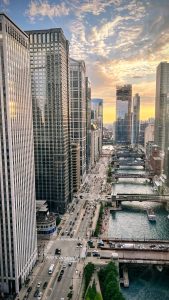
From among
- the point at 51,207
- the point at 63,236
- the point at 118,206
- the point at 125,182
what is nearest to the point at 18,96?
the point at 63,236

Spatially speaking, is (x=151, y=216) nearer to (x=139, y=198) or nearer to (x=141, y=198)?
(x=141, y=198)

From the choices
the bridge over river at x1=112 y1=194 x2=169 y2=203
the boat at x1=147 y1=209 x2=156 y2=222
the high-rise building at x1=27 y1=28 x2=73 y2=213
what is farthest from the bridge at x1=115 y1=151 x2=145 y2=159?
the high-rise building at x1=27 y1=28 x2=73 y2=213

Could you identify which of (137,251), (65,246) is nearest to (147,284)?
(137,251)

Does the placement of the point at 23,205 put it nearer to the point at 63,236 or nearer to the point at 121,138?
the point at 63,236

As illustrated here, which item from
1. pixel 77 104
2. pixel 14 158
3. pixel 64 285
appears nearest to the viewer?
pixel 14 158

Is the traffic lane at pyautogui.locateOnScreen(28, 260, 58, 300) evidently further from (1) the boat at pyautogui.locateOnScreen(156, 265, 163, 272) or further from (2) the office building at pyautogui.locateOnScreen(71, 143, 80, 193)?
(2) the office building at pyautogui.locateOnScreen(71, 143, 80, 193)
